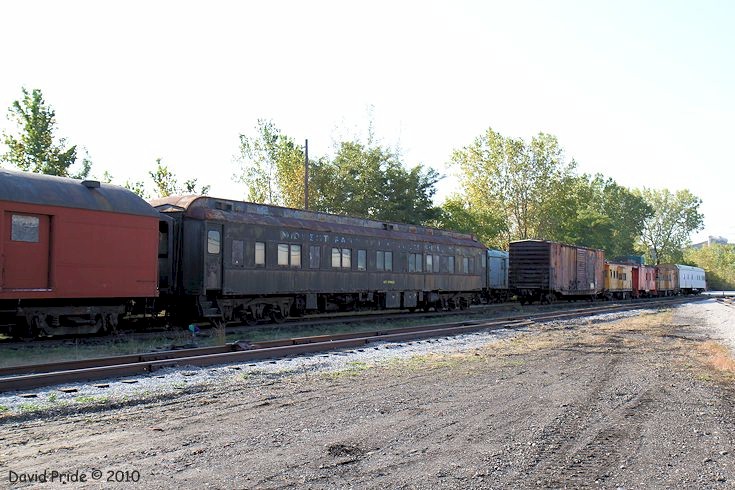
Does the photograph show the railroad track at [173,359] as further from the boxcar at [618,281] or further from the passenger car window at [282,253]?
the boxcar at [618,281]

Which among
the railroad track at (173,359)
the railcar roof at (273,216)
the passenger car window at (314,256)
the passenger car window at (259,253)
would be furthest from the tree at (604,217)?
the railroad track at (173,359)

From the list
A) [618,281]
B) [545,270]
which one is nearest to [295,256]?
[545,270]

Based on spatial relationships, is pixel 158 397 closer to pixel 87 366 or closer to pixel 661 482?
pixel 87 366

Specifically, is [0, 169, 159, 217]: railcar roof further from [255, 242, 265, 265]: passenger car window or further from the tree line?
the tree line

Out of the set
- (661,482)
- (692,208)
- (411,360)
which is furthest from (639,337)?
(692,208)

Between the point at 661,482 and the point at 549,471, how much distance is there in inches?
33.4

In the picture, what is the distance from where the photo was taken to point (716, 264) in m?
115

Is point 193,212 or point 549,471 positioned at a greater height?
point 193,212

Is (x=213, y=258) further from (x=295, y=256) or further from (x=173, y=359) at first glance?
(x=173, y=359)

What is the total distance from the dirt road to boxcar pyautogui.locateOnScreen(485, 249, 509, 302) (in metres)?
23.2

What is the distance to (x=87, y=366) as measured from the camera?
10.1 m

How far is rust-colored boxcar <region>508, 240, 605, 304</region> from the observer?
33.0 m

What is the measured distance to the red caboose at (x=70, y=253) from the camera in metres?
12.9

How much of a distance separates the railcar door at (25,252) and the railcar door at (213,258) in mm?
4260
